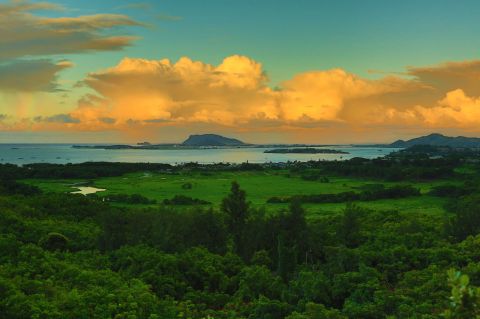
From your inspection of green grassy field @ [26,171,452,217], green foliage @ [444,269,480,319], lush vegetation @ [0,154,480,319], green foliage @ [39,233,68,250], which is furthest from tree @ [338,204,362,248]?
green foliage @ [444,269,480,319]

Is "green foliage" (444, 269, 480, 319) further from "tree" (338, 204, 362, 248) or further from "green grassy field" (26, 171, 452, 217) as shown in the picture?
"green grassy field" (26, 171, 452, 217)

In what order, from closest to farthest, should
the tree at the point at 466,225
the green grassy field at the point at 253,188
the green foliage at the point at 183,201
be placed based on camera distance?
1. the tree at the point at 466,225
2. the green grassy field at the point at 253,188
3. the green foliage at the point at 183,201

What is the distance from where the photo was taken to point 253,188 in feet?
383

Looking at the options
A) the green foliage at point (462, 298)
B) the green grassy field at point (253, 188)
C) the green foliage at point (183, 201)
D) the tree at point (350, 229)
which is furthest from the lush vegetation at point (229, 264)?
the green grassy field at point (253, 188)

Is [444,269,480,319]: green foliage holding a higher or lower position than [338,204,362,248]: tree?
higher

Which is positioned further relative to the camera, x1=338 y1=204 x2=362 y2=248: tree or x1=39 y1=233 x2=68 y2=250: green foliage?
x1=338 y1=204 x2=362 y2=248: tree

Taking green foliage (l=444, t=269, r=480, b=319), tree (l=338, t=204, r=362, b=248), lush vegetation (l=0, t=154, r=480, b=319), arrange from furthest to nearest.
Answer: tree (l=338, t=204, r=362, b=248), lush vegetation (l=0, t=154, r=480, b=319), green foliage (l=444, t=269, r=480, b=319)

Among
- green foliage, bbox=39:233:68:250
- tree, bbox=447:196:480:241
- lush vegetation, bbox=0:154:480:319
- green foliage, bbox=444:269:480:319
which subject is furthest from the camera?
tree, bbox=447:196:480:241

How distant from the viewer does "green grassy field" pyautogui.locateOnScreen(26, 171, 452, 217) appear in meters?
86.6

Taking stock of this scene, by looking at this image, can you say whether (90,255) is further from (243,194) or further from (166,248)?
(243,194)

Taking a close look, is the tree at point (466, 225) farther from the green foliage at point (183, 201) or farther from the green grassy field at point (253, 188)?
the green foliage at point (183, 201)

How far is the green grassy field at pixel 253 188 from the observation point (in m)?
86.6

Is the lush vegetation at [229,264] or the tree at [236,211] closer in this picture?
the lush vegetation at [229,264]

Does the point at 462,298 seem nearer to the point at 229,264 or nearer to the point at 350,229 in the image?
the point at 229,264
